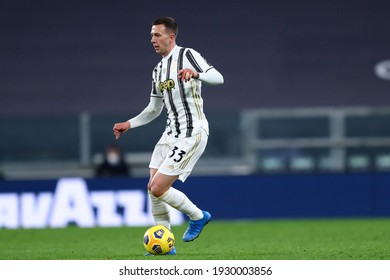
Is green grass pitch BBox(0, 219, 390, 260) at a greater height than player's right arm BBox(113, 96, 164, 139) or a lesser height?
lesser

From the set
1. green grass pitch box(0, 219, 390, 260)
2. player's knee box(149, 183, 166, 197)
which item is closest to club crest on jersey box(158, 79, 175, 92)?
player's knee box(149, 183, 166, 197)

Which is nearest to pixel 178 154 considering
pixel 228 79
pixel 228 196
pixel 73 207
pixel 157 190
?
pixel 157 190

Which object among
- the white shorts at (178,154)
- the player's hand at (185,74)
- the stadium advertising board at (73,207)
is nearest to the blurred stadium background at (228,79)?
the stadium advertising board at (73,207)

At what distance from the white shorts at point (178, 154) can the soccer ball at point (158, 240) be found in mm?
515

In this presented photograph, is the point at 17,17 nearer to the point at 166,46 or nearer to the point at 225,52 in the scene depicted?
the point at 225,52

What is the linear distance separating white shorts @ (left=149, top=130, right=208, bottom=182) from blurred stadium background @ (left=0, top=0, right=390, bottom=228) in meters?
7.80

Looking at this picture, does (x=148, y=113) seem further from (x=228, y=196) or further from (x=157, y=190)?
(x=228, y=196)

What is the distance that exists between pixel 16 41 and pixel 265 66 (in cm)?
394

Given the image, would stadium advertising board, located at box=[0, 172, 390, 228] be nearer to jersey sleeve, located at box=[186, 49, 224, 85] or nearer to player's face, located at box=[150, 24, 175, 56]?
player's face, located at box=[150, 24, 175, 56]

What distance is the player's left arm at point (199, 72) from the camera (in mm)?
10031

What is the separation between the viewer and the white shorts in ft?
35.0

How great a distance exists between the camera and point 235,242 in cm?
1281

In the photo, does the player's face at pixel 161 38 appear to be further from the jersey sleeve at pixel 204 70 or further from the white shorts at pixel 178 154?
the white shorts at pixel 178 154

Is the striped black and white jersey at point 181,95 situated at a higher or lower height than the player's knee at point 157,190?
higher
